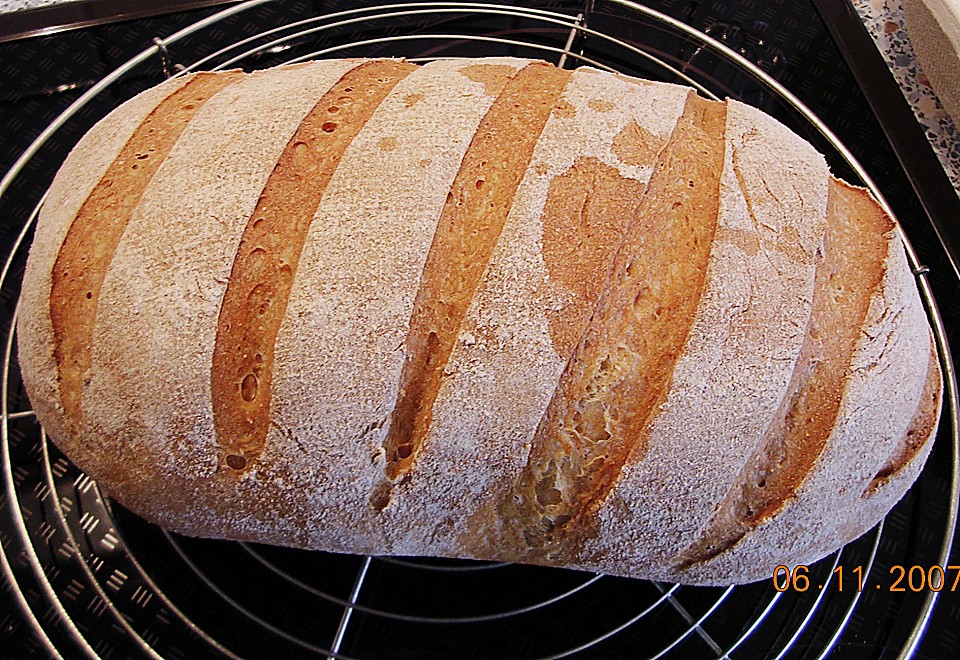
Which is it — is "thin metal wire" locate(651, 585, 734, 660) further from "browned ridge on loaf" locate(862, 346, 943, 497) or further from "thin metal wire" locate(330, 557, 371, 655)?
"thin metal wire" locate(330, 557, 371, 655)

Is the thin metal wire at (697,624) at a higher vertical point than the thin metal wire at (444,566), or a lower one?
higher

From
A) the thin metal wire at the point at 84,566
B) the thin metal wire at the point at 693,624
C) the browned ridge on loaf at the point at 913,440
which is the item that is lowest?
the thin metal wire at the point at 84,566

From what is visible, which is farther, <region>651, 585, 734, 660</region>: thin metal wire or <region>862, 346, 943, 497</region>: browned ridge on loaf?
<region>651, 585, 734, 660</region>: thin metal wire

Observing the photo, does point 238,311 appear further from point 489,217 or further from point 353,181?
point 489,217

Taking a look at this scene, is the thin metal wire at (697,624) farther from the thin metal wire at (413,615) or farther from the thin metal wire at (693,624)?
the thin metal wire at (413,615)

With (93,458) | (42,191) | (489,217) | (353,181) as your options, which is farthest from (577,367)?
(42,191)

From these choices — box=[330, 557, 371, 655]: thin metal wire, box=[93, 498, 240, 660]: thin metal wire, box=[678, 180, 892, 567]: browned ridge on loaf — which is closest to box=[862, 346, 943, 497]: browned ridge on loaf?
box=[678, 180, 892, 567]: browned ridge on loaf

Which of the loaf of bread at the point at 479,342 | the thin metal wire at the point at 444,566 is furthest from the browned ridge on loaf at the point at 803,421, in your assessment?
the thin metal wire at the point at 444,566
